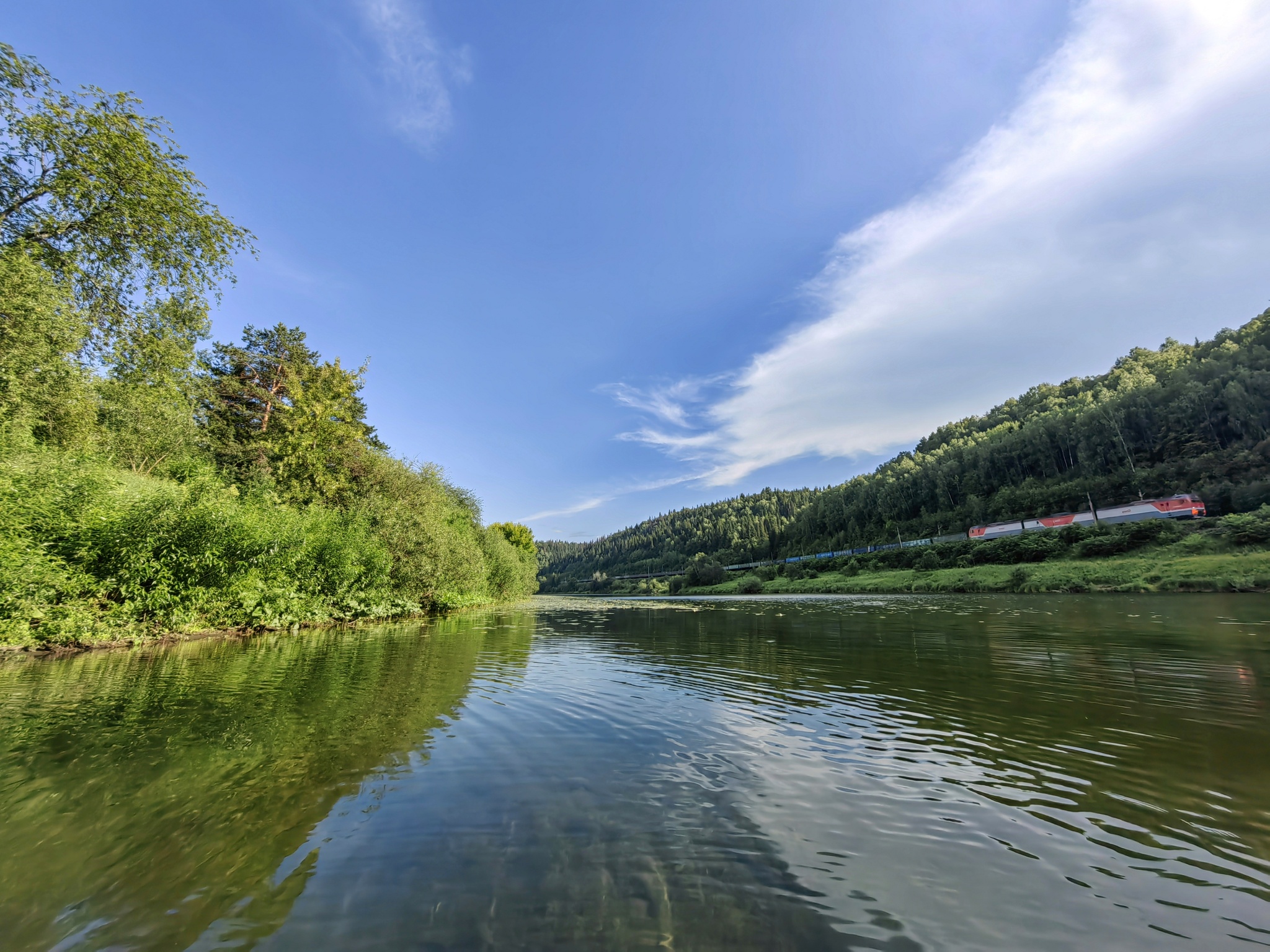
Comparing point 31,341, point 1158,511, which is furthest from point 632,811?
point 1158,511

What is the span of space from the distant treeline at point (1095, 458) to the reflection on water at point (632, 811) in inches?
3334

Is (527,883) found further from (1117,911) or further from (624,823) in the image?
(1117,911)

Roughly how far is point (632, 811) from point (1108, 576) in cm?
6687

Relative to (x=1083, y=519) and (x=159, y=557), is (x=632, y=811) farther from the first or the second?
(x=1083, y=519)

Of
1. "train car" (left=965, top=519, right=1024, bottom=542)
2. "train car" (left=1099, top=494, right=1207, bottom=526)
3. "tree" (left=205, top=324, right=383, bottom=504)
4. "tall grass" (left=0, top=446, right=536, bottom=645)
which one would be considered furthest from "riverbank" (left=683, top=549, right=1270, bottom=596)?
"tree" (left=205, top=324, right=383, bottom=504)

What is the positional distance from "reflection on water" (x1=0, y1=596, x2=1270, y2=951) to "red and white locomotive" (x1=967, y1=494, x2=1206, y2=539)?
249 ft

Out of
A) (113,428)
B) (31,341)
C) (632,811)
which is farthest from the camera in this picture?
(113,428)

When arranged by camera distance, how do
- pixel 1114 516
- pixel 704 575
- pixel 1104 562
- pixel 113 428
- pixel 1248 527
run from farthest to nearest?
pixel 704 575 < pixel 1114 516 < pixel 1104 562 < pixel 1248 527 < pixel 113 428

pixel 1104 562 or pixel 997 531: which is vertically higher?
pixel 997 531

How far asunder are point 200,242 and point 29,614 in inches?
545

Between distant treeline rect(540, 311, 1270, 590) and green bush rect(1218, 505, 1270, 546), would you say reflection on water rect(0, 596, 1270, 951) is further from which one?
distant treeline rect(540, 311, 1270, 590)

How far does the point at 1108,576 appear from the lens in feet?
164

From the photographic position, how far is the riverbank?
1606 inches

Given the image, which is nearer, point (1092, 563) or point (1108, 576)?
point (1108, 576)
